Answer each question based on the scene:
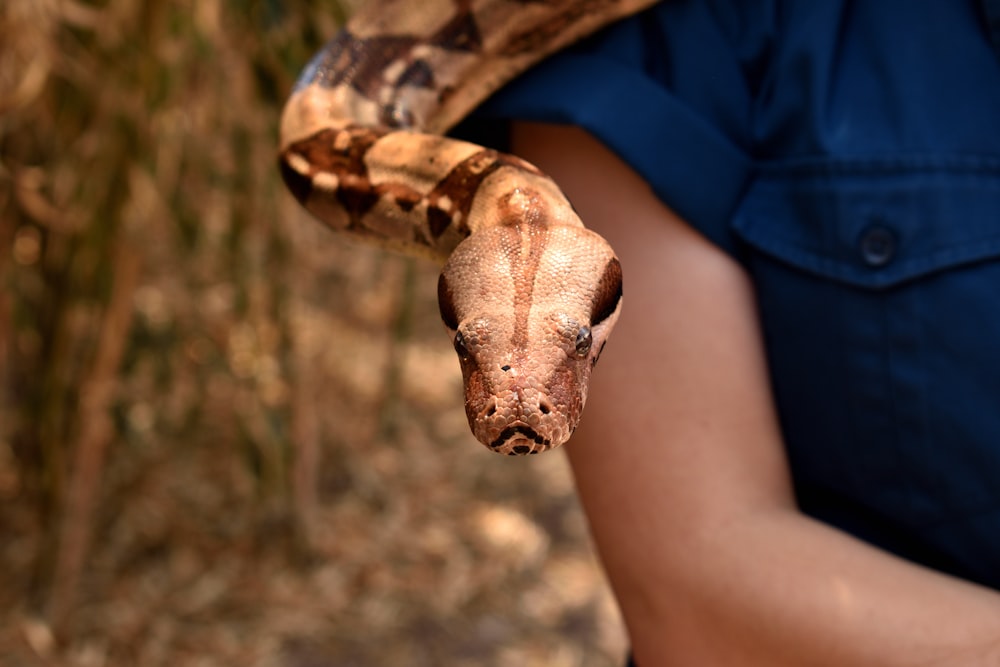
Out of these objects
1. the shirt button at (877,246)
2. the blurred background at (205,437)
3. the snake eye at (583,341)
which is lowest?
the blurred background at (205,437)

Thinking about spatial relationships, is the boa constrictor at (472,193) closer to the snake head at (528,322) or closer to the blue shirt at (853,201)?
the snake head at (528,322)

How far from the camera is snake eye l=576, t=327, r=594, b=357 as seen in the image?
87 cm

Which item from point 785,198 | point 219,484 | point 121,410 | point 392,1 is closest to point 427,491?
point 219,484

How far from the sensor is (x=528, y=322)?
2.86 ft

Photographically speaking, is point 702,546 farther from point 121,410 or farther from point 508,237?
point 121,410

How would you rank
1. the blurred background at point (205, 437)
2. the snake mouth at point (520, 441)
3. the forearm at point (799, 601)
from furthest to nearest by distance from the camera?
the blurred background at point (205, 437)
the forearm at point (799, 601)
the snake mouth at point (520, 441)

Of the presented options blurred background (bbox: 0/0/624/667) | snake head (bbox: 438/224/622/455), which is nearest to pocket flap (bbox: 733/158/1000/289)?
snake head (bbox: 438/224/622/455)

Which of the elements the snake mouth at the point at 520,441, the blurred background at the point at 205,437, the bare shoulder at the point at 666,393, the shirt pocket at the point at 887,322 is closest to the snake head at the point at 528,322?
the snake mouth at the point at 520,441

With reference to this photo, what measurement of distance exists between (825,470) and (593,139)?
1.38 ft

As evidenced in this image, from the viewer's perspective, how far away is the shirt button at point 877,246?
981 mm

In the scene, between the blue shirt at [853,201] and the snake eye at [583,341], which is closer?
the snake eye at [583,341]

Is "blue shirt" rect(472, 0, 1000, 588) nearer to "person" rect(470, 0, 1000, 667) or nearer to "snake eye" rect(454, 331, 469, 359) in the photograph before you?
"person" rect(470, 0, 1000, 667)

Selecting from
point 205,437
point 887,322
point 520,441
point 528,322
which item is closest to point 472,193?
point 528,322

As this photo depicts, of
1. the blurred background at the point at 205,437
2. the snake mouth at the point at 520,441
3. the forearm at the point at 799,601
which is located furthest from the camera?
the blurred background at the point at 205,437
